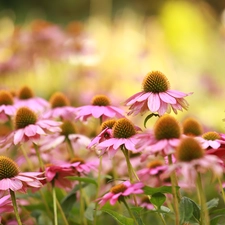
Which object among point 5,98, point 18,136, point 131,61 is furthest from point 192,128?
point 131,61

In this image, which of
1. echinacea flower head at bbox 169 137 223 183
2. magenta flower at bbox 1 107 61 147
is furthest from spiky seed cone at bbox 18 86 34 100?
echinacea flower head at bbox 169 137 223 183

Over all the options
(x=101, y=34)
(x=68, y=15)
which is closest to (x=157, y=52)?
(x=101, y=34)

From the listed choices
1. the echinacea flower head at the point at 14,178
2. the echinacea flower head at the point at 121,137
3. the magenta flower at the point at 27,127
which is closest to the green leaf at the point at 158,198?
the echinacea flower head at the point at 121,137

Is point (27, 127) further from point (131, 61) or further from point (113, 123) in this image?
point (131, 61)

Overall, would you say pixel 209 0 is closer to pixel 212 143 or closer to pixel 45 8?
pixel 45 8

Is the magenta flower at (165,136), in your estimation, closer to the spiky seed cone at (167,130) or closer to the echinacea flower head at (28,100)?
the spiky seed cone at (167,130)

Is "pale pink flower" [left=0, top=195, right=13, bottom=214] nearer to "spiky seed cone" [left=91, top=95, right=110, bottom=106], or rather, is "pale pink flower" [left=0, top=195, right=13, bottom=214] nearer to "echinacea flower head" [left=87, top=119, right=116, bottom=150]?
"echinacea flower head" [left=87, top=119, right=116, bottom=150]
